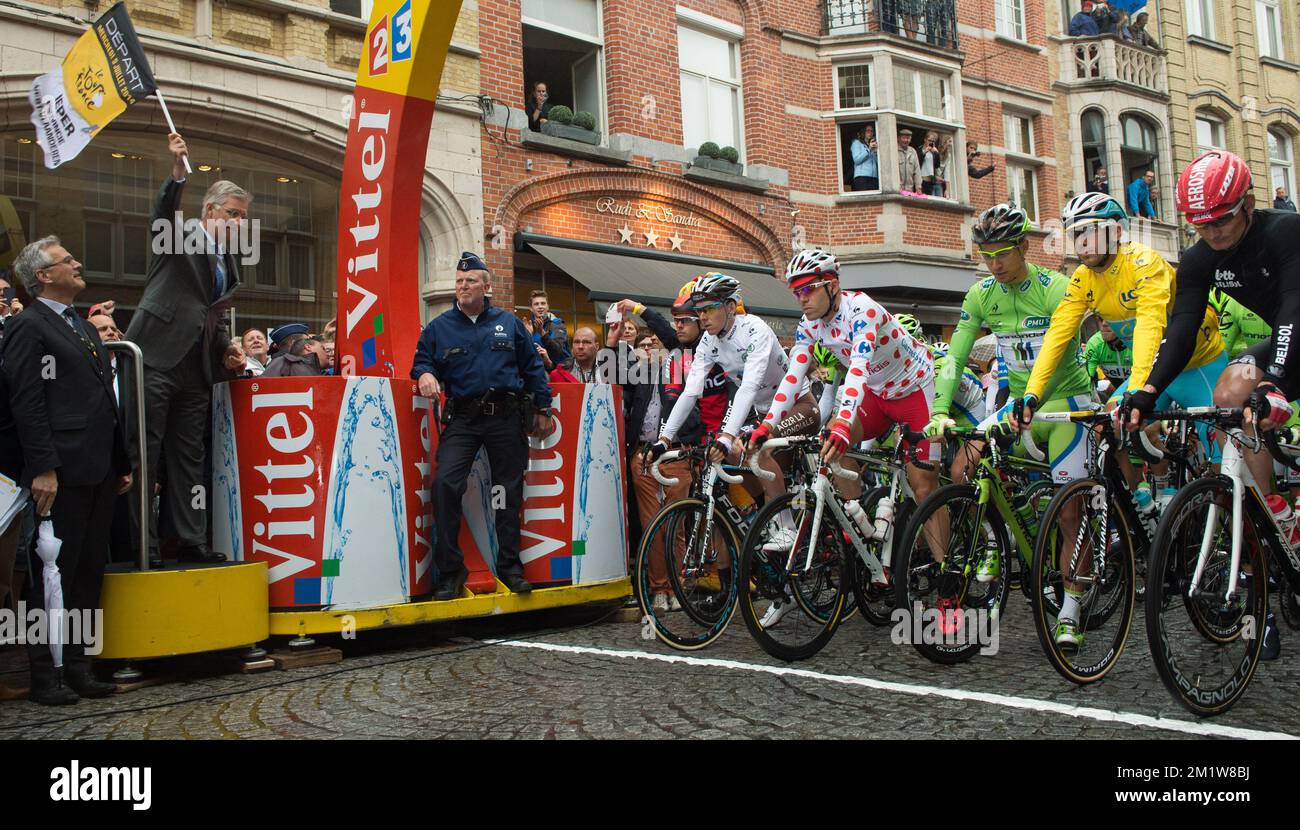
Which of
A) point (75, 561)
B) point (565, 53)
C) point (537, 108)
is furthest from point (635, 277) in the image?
point (75, 561)

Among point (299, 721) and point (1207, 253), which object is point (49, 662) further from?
point (1207, 253)

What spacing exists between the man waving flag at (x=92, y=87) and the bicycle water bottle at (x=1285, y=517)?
5972mm

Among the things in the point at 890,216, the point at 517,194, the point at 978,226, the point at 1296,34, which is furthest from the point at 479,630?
the point at 1296,34

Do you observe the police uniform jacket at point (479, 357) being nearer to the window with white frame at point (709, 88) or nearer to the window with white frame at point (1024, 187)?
the window with white frame at point (709, 88)

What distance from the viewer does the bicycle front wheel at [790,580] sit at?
528cm

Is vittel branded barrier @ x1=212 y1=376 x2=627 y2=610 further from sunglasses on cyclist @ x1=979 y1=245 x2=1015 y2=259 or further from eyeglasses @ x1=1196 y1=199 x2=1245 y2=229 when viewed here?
eyeglasses @ x1=1196 y1=199 x2=1245 y2=229

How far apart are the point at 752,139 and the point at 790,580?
562 inches

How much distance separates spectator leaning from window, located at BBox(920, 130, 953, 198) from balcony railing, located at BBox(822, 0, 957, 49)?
1.85 meters

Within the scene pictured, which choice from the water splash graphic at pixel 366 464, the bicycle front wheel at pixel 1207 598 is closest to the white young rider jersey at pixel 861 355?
the bicycle front wheel at pixel 1207 598

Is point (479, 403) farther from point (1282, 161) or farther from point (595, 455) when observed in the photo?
point (1282, 161)

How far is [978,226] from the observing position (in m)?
6.25

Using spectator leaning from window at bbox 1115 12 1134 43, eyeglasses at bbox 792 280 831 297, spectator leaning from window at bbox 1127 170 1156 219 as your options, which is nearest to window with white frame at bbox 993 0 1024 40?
spectator leaning from window at bbox 1115 12 1134 43

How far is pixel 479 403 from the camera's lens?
630 cm

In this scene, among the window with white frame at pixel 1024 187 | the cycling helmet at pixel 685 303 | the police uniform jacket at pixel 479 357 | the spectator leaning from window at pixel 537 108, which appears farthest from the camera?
the window with white frame at pixel 1024 187
